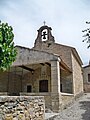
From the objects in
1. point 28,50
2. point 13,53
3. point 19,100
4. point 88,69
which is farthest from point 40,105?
point 88,69

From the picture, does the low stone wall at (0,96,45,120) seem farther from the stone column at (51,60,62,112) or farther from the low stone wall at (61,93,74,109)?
the low stone wall at (61,93,74,109)

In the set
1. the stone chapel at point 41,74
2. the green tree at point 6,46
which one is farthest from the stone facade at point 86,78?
the green tree at point 6,46

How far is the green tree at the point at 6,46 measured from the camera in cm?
1166

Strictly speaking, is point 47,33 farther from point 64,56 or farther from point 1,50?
point 1,50

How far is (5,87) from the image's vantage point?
17812 mm

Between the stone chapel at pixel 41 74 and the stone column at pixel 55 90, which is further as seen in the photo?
the stone chapel at pixel 41 74

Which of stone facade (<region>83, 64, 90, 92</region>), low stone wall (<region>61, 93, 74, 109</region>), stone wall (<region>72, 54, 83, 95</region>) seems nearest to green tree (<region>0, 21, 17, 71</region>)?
low stone wall (<region>61, 93, 74, 109</region>)

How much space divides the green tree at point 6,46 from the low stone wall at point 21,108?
6217 millimetres

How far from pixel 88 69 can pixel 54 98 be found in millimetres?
17904

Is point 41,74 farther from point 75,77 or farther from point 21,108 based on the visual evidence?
point 21,108

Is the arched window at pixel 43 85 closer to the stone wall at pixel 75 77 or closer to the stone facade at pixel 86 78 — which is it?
the stone wall at pixel 75 77

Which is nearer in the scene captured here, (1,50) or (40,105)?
(40,105)

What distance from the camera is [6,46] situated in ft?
38.6

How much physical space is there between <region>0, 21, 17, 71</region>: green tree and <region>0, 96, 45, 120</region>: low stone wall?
245 inches
